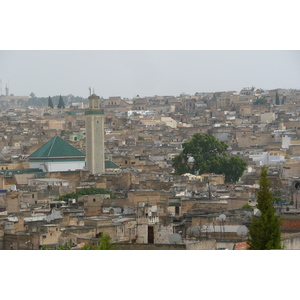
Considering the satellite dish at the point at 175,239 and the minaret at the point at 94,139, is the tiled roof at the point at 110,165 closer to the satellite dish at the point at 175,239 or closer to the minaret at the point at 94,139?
the minaret at the point at 94,139

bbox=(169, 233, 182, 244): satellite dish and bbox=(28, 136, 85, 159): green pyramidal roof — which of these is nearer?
bbox=(169, 233, 182, 244): satellite dish

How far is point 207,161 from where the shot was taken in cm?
3784

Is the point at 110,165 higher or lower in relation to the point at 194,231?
lower

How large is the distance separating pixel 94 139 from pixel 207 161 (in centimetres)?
385

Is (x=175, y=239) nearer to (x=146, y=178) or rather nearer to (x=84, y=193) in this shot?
(x=84, y=193)

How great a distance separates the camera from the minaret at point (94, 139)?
3669 centimetres

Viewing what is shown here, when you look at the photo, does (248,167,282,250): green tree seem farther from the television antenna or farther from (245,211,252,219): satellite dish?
(245,211,252,219): satellite dish

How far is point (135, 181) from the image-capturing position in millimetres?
29922

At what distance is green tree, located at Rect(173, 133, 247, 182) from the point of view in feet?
116

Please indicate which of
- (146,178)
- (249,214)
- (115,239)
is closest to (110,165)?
(146,178)

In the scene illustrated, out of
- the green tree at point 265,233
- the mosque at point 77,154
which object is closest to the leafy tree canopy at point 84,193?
the mosque at point 77,154

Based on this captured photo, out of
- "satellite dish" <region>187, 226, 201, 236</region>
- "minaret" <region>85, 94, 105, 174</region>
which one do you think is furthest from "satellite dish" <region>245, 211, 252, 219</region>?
"minaret" <region>85, 94, 105, 174</region>

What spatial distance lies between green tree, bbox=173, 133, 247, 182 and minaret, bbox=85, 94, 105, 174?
2496 mm

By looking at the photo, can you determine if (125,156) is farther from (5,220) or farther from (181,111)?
(181,111)
